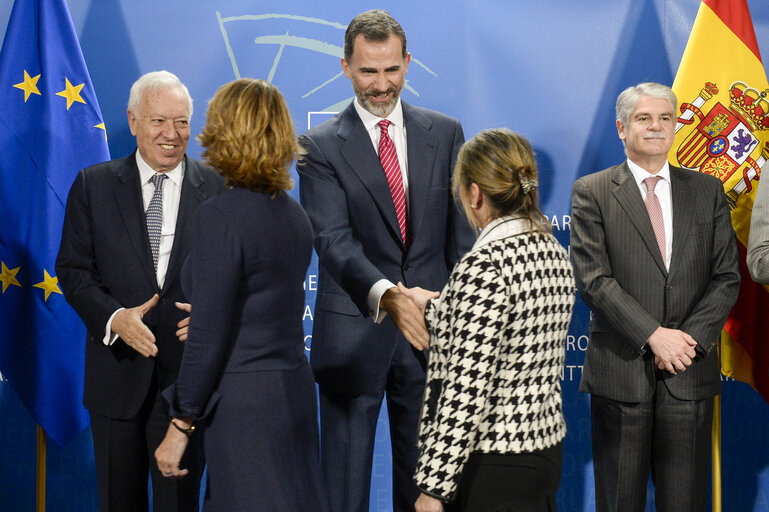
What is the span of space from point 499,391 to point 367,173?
1088mm

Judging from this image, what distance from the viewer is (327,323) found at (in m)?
2.71

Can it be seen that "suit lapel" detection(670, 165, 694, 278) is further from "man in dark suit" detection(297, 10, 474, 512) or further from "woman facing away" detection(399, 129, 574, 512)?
"woman facing away" detection(399, 129, 574, 512)

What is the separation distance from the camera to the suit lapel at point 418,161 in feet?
8.98

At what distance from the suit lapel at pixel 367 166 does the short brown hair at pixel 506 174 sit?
2.38ft

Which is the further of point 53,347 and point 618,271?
point 53,347

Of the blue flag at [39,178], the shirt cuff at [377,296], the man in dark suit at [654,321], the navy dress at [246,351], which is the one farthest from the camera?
the blue flag at [39,178]

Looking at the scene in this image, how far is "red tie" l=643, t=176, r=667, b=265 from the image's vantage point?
302cm

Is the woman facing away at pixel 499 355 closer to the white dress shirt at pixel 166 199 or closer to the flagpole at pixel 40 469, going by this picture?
the white dress shirt at pixel 166 199

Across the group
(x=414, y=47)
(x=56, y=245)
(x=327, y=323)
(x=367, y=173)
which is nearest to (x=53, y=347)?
(x=56, y=245)

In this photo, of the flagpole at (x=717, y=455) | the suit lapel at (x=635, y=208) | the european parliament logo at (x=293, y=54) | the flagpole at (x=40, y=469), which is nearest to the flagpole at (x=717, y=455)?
the flagpole at (x=717, y=455)

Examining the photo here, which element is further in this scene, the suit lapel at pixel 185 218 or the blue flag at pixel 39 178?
the blue flag at pixel 39 178

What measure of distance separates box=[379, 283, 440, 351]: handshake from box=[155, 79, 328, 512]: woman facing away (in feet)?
1.39

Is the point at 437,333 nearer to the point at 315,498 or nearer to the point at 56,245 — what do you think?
the point at 315,498

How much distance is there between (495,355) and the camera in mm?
1815
